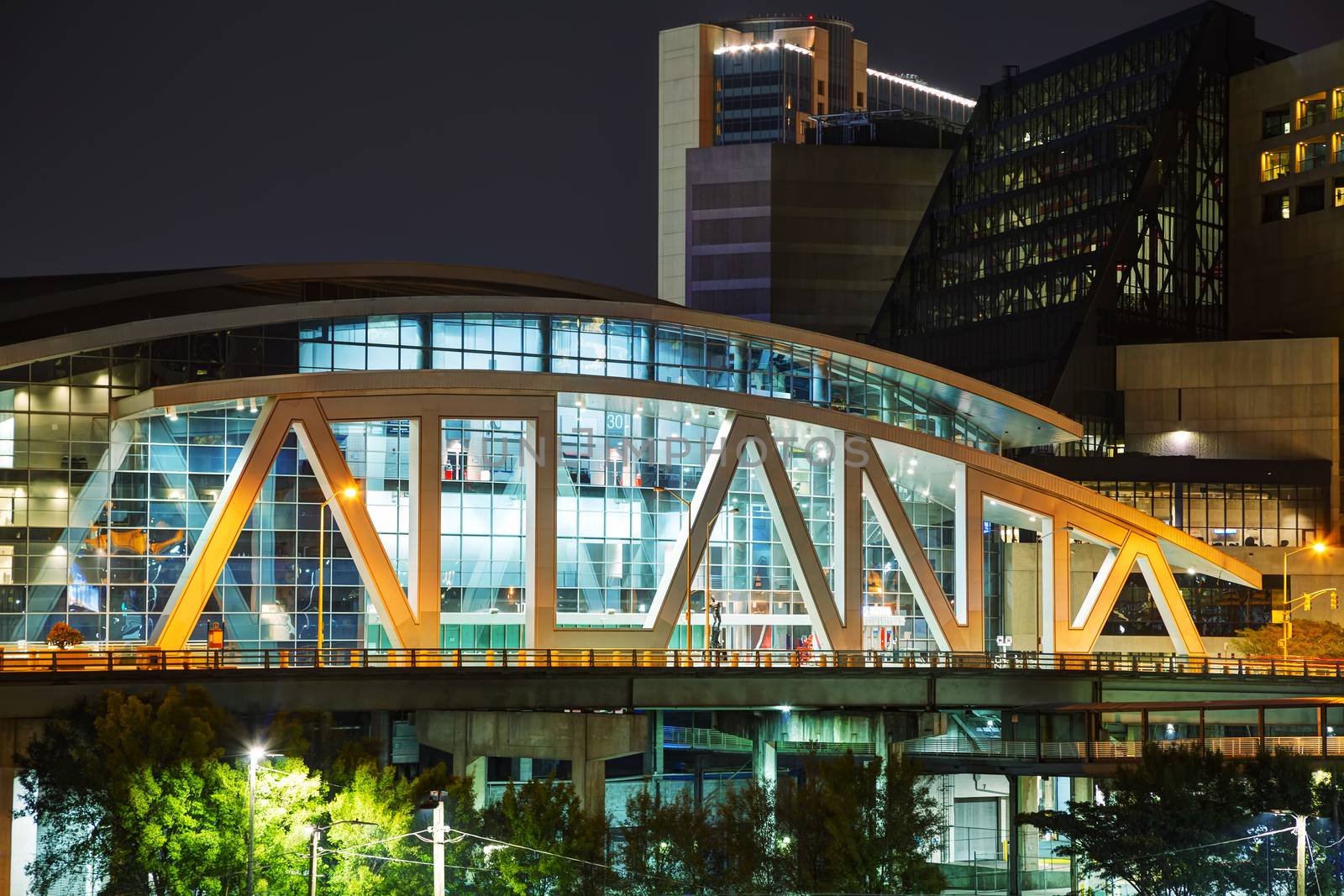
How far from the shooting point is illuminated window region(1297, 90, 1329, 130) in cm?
12706

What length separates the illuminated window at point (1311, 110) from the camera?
127 metres

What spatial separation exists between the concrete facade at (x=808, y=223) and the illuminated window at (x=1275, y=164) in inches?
1278

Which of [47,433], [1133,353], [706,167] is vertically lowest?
[47,433]

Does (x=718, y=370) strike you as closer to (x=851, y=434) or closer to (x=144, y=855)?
(x=851, y=434)

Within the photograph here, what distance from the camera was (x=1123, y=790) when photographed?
52312 millimetres

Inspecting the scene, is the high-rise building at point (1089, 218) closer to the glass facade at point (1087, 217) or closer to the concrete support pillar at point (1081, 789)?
the glass facade at point (1087, 217)

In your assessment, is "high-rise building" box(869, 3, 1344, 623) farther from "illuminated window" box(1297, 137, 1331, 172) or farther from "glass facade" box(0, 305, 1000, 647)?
"glass facade" box(0, 305, 1000, 647)

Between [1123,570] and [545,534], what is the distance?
31.5 metres

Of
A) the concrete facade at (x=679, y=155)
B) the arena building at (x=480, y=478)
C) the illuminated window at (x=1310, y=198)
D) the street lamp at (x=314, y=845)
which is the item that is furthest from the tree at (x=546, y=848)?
the concrete facade at (x=679, y=155)

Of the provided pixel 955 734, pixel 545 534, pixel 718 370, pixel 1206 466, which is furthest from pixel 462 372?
pixel 1206 466

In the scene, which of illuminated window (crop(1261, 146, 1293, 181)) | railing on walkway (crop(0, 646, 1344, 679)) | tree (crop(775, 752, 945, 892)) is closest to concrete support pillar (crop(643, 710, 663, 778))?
→ railing on walkway (crop(0, 646, 1344, 679))

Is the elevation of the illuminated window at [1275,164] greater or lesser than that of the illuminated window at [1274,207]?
greater

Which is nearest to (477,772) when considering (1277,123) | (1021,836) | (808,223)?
(1021,836)

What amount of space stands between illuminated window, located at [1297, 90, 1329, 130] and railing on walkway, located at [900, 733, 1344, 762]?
7474 centimetres
